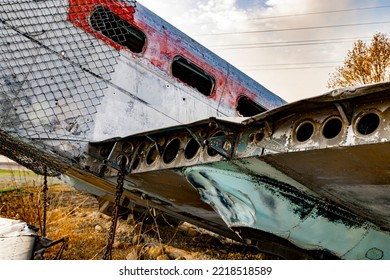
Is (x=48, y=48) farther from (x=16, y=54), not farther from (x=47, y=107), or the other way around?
(x=47, y=107)

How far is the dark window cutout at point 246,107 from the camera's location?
18.3 feet

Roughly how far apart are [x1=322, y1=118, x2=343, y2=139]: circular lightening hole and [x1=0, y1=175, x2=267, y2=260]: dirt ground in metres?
3.72

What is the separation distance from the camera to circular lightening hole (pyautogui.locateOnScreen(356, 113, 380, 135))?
203 cm

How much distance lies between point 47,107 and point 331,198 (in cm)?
271

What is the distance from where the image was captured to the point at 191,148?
3.21m

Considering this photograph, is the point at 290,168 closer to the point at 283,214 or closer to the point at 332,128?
the point at 332,128

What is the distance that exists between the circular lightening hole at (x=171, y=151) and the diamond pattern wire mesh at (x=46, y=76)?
3.23 ft

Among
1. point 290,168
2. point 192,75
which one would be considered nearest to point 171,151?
point 290,168

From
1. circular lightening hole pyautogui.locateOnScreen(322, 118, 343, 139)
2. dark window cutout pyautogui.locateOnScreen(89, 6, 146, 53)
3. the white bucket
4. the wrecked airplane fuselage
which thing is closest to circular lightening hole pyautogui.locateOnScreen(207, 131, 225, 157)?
the wrecked airplane fuselage

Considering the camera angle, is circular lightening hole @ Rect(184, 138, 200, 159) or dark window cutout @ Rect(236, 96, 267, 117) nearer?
circular lightening hole @ Rect(184, 138, 200, 159)

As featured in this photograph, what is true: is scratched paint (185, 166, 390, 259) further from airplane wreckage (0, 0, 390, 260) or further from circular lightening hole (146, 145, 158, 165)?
circular lightening hole (146, 145, 158, 165)

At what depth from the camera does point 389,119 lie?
194cm

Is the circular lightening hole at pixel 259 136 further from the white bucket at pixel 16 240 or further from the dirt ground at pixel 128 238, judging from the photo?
the dirt ground at pixel 128 238

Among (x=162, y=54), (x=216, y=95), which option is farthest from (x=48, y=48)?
(x=216, y=95)
